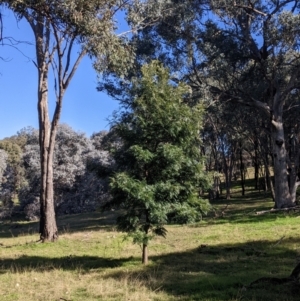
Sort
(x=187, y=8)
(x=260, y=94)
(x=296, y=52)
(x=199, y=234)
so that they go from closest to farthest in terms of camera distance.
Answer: (x=199, y=234), (x=187, y=8), (x=296, y=52), (x=260, y=94)

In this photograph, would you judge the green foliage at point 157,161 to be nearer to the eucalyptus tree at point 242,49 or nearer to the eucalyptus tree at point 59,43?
the eucalyptus tree at point 59,43

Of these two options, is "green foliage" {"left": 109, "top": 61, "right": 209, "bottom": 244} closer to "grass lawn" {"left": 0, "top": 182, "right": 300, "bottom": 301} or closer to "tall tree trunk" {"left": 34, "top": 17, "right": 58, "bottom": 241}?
"grass lawn" {"left": 0, "top": 182, "right": 300, "bottom": 301}

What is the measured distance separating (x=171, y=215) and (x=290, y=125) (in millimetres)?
22690

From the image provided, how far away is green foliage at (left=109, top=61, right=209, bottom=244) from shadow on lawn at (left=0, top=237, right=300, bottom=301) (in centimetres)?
104

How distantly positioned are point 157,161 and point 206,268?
2851 millimetres

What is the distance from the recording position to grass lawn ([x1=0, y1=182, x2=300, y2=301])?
7859mm

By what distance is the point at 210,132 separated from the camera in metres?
37.4

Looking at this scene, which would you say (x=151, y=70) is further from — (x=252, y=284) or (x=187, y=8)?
(x=187, y=8)

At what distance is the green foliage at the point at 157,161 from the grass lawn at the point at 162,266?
1.25 m

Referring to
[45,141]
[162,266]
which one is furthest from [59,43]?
[162,266]

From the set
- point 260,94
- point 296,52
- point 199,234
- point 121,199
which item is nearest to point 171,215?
point 121,199

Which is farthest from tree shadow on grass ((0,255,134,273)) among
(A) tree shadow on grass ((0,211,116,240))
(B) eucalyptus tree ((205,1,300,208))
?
(B) eucalyptus tree ((205,1,300,208))

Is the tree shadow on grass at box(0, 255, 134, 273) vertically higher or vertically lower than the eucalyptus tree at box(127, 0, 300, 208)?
lower

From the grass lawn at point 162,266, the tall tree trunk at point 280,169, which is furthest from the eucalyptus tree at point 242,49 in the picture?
the grass lawn at point 162,266
